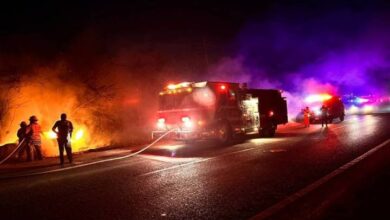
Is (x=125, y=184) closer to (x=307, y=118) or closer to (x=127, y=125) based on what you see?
(x=127, y=125)

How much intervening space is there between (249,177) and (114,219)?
354 cm

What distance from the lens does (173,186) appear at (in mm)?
7055

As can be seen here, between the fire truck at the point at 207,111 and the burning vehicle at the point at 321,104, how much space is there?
11.3 m

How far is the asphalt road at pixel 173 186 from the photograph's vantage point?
5.46 m

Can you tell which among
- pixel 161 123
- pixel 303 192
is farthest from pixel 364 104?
pixel 303 192

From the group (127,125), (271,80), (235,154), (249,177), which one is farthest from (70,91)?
(271,80)

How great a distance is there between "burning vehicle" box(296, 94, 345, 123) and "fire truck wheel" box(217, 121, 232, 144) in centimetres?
1332

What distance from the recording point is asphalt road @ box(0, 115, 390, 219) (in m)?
5.46

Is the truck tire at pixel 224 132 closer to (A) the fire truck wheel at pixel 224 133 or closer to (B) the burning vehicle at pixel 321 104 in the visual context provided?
(A) the fire truck wheel at pixel 224 133

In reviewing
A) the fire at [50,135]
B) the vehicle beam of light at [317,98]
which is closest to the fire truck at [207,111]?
the fire at [50,135]

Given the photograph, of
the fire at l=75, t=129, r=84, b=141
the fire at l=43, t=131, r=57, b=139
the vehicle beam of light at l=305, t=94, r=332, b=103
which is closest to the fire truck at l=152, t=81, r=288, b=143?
the fire at l=43, t=131, r=57, b=139

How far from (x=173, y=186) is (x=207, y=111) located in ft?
24.1

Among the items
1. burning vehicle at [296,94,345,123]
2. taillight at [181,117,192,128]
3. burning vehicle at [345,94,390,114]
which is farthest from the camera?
burning vehicle at [345,94,390,114]

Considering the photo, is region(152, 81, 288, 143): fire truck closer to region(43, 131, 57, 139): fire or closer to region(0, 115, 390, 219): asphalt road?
region(0, 115, 390, 219): asphalt road
